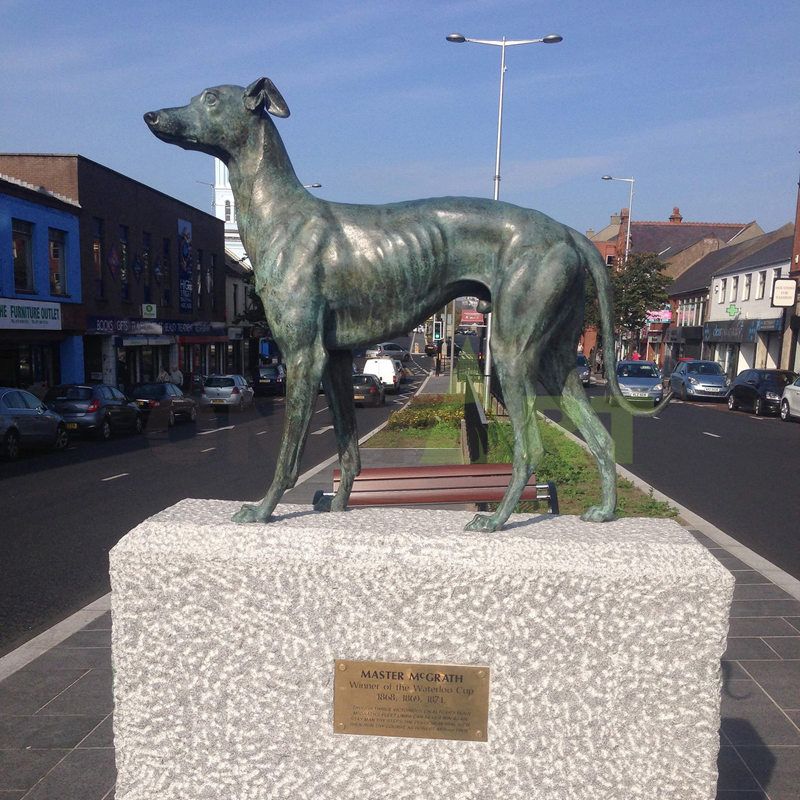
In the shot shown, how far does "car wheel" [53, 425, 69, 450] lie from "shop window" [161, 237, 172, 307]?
17141 mm

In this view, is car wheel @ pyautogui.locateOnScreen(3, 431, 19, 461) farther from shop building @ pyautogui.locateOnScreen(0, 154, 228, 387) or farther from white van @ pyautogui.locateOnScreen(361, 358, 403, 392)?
white van @ pyautogui.locateOnScreen(361, 358, 403, 392)

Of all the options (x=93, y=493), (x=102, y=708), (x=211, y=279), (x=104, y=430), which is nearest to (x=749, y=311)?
(x=211, y=279)

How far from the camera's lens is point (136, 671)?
312 centimetres

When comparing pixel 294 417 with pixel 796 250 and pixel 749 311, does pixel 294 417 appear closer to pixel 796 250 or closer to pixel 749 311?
pixel 796 250

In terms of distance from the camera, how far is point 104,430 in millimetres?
18875

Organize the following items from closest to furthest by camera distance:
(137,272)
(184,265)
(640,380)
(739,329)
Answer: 1. (640,380)
2. (137,272)
3. (184,265)
4. (739,329)

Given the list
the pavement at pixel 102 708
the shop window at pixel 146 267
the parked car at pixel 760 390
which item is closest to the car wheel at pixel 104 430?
the pavement at pixel 102 708

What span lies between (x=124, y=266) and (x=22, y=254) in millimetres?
6183

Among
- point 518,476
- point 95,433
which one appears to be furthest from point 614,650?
point 95,433

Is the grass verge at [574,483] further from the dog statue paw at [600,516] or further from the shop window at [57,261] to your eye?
the shop window at [57,261]

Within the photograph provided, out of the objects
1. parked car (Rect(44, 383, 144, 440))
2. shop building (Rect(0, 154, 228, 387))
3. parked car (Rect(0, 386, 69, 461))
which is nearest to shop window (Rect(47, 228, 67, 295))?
shop building (Rect(0, 154, 228, 387))

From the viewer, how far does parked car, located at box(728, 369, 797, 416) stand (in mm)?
25703

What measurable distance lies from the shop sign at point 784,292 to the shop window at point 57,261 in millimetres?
30803

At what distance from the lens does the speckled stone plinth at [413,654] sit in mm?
2963
